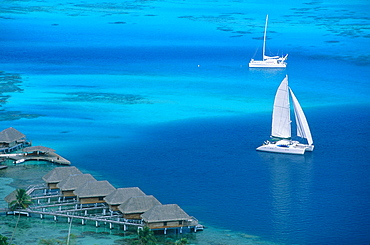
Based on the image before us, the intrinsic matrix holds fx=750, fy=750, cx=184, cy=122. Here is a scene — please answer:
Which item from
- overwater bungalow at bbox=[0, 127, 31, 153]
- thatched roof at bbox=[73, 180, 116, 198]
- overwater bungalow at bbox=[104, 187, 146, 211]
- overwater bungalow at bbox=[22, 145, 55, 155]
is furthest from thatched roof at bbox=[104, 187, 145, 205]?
overwater bungalow at bbox=[0, 127, 31, 153]

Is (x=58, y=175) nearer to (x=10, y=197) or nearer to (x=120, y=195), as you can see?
(x=10, y=197)

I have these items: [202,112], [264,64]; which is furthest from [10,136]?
[264,64]

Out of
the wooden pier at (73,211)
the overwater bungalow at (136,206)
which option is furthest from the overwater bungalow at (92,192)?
the overwater bungalow at (136,206)

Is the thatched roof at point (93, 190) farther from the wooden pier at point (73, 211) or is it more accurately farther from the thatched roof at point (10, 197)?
the thatched roof at point (10, 197)

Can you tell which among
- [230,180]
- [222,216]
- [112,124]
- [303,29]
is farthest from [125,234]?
[303,29]

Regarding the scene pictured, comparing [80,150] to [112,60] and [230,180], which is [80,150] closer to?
[230,180]

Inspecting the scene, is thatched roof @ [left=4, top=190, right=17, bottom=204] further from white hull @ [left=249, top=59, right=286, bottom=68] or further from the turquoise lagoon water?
white hull @ [left=249, top=59, right=286, bottom=68]
